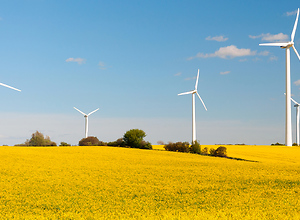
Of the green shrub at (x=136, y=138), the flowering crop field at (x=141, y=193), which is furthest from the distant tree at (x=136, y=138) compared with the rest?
the flowering crop field at (x=141, y=193)

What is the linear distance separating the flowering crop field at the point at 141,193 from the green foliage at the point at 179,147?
26.2 metres

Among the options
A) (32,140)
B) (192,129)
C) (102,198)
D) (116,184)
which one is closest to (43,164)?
(116,184)

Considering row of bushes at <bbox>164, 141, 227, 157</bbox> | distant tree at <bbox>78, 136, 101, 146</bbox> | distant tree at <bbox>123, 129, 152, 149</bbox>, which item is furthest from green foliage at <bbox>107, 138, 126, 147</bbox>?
row of bushes at <bbox>164, 141, 227, 157</bbox>

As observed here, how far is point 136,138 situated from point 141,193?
43.9 m

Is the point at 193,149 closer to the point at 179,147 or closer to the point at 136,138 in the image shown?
the point at 179,147

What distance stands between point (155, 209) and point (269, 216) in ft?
19.4

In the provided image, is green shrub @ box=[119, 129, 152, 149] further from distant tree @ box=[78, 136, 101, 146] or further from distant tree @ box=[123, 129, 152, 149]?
distant tree @ box=[78, 136, 101, 146]

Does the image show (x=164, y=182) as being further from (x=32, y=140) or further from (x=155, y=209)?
(x=32, y=140)

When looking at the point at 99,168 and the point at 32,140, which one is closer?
the point at 99,168

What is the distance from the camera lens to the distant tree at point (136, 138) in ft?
220

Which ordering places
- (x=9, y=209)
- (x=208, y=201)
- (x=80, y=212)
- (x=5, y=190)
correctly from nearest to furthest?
(x=80, y=212), (x=9, y=209), (x=208, y=201), (x=5, y=190)

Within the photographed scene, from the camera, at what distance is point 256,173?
34.9 meters

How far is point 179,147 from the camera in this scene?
6419cm

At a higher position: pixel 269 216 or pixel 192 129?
pixel 192 129
